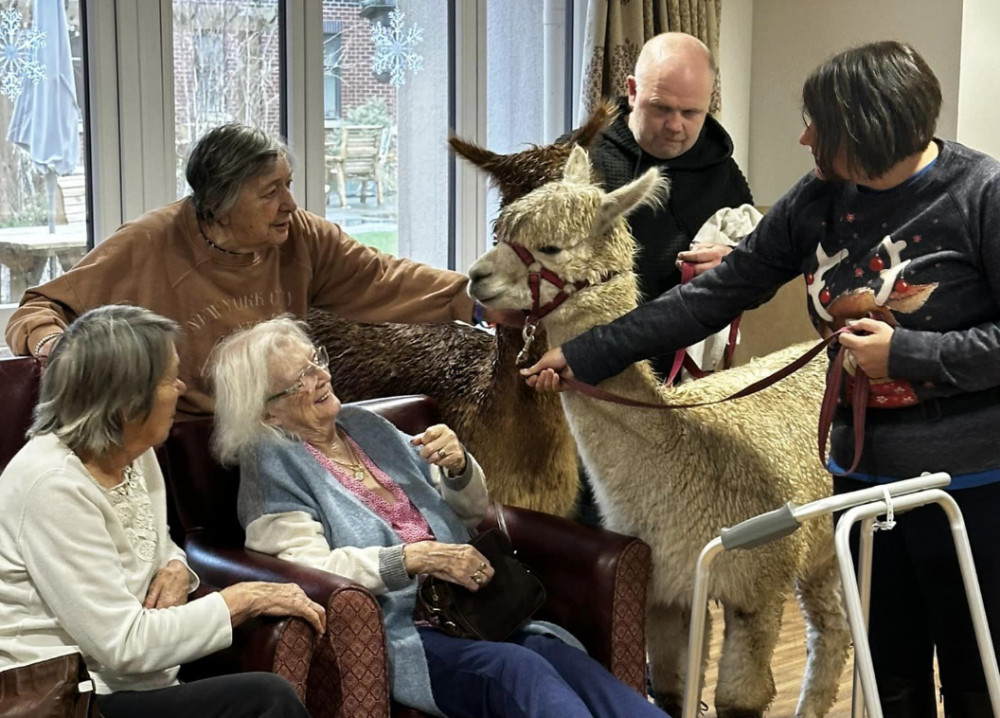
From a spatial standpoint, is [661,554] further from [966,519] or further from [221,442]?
[221,442]

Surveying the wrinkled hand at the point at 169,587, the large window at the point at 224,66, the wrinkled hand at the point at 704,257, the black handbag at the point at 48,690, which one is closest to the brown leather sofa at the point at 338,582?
the wrinkled hand at the point at 169,587

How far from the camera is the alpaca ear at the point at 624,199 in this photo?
2434 millimetres

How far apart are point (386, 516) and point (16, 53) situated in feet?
6.60

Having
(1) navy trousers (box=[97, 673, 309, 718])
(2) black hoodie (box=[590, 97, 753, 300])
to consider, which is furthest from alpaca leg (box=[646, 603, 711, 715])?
(1) navy trousers (box=[97, 673, 309, 718])

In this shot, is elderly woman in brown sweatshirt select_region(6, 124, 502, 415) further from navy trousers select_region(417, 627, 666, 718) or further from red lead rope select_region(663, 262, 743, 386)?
navy trousers select_region(417, 627, 666, 718)

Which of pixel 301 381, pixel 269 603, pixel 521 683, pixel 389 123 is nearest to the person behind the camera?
pixel 269 603

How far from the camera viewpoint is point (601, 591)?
2377 mm

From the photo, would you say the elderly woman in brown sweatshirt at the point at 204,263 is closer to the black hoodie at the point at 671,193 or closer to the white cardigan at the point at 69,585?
the black hoodie at the point at 671,193

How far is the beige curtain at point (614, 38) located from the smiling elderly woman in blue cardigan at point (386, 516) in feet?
6.78

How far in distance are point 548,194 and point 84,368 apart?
965 mm

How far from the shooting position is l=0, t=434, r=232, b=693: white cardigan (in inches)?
72.2

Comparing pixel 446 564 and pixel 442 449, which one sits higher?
pixel 442 449

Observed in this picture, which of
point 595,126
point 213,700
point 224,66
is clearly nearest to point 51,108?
point 224,66

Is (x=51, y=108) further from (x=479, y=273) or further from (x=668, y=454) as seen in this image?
(x=668, y=454)
